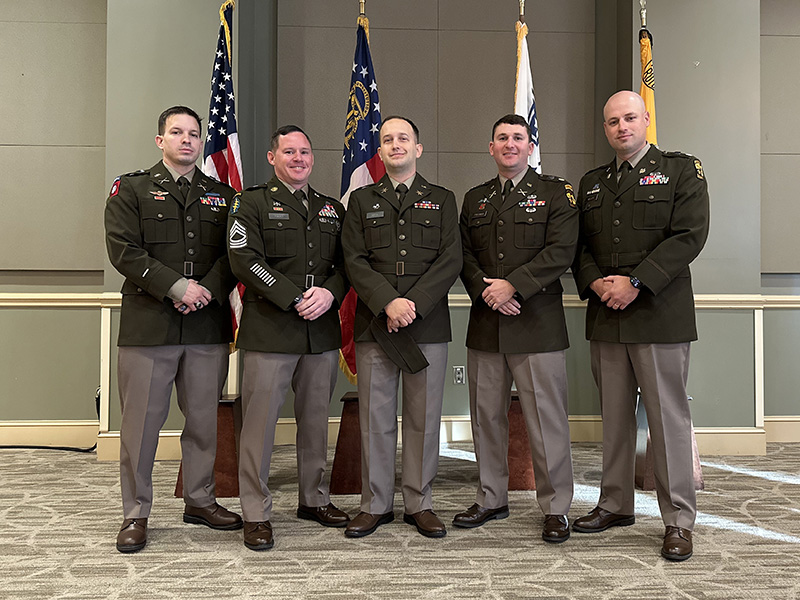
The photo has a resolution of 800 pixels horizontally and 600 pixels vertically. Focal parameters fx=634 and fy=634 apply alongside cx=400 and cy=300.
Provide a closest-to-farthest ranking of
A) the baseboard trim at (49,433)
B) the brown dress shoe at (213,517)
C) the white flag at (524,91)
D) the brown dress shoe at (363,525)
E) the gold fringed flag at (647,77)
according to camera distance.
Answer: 1. the brown dress shoe at (363,525)
2. the brown dress shoe at (213,517)
3. the gold fringed flag at (647,77)
4. the white flag at (524,91)
5. the baseboard trim at (49,433)

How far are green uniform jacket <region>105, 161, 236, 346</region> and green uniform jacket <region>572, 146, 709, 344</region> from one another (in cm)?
152

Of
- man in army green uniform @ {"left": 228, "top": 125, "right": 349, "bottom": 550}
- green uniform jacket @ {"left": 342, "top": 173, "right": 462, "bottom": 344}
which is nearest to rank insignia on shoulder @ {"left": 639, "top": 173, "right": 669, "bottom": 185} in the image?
green uniform jacket @ {"left": 342, "top": 173, "right": 462, "bottom": 344}

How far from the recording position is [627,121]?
248 cm

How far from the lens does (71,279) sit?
4324 mm

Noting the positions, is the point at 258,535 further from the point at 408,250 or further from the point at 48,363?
the point at 48,363

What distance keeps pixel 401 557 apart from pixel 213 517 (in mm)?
860

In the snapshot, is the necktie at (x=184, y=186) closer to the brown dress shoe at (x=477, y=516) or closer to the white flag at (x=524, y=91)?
the brown dress shoe at (x=477, y=516)

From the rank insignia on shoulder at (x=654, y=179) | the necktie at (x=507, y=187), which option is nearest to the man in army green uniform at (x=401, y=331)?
the necktie at (x=507, y=187)

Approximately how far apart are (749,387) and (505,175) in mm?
2495

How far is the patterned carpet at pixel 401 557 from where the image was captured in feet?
6.71

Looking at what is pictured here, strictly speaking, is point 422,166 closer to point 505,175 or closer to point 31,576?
point 505,175

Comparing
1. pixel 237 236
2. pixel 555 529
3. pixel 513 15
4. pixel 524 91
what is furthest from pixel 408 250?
pixel 513 15

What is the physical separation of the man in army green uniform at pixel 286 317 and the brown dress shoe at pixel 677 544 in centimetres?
125

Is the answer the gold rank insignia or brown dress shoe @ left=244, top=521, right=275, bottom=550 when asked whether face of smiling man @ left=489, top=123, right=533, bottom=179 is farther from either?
brown dress shoe @ left=244, top=521, right=275, bottom=550
